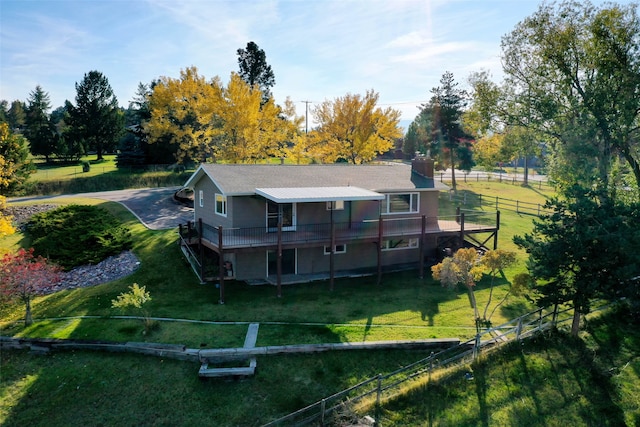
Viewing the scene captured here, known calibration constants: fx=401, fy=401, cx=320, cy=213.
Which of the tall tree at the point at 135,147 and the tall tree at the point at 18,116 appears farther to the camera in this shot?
the tall tree at the point at 18,116

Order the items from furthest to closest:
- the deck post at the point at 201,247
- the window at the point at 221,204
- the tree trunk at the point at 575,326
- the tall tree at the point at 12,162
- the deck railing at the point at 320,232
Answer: the tall tree at the point at 12,162 → the window at the point at 221,204 → the deck post at the point at 201,247 → the deck railing at the point at 320,232 → the tree trunk at the point at 575,326

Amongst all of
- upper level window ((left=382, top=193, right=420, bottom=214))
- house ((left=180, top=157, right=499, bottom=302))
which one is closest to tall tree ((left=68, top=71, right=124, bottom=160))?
house ((left=180, top=157, right=499, bottom=302))

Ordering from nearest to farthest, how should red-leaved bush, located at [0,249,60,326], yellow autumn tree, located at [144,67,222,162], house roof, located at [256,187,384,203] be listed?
1. red-leaved bush, located at [0,249,60,326]
2. house roof, located at [256,187,384,203]
3. yellow autumn tree, located at [144,67,222,162]

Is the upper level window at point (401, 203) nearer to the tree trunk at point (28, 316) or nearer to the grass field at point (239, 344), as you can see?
the grass field at point (239, 344)

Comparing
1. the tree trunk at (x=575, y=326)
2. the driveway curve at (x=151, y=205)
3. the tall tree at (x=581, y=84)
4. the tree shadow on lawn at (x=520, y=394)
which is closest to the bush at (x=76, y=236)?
the driveway curve at (x=151, y=205)

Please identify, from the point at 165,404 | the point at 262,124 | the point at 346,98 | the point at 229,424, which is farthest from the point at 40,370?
the point at 346,98

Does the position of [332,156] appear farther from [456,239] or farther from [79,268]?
[79,268]

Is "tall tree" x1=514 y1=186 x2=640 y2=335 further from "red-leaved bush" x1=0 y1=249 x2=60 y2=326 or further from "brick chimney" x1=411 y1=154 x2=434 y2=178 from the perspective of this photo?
"red-leaved bush" x1=0 y1=249 x2=60 y2=326
